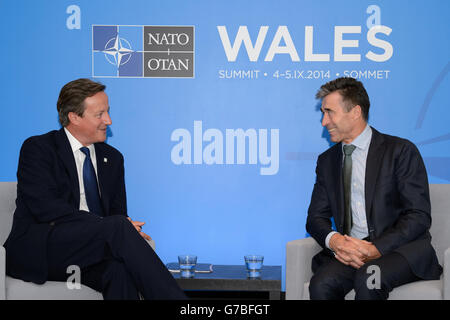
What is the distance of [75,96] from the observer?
10.5ft

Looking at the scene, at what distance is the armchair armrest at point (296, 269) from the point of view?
3.04 m

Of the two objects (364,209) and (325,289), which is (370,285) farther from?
(364,209)

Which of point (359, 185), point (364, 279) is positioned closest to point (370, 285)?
point (364, 279)

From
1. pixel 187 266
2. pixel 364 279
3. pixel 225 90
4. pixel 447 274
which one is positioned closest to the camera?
pixel 447 274

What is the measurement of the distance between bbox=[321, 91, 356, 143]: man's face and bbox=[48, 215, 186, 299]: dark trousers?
1285 millimetres

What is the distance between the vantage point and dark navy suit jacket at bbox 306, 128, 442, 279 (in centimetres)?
294

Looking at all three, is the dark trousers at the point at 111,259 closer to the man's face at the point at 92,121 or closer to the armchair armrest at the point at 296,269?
the man's face at the point at 92,121

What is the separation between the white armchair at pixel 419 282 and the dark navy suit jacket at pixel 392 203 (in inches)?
3.6

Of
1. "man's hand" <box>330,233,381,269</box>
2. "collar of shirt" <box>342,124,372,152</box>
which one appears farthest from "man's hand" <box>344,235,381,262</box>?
"collar of shirt" <box>342,124,372,152</box>

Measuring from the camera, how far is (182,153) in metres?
4.25

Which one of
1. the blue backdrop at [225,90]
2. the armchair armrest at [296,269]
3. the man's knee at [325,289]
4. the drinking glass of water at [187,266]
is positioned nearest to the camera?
the man's knee at [325,289]

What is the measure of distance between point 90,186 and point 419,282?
1816mm

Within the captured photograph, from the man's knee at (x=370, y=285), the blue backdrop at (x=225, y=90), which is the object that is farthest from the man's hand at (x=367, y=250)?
the blue backdrop at (x=225, y=90)

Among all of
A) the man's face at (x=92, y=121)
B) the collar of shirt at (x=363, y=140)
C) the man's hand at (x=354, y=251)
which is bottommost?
the man's hand at (x=354, y=251)
